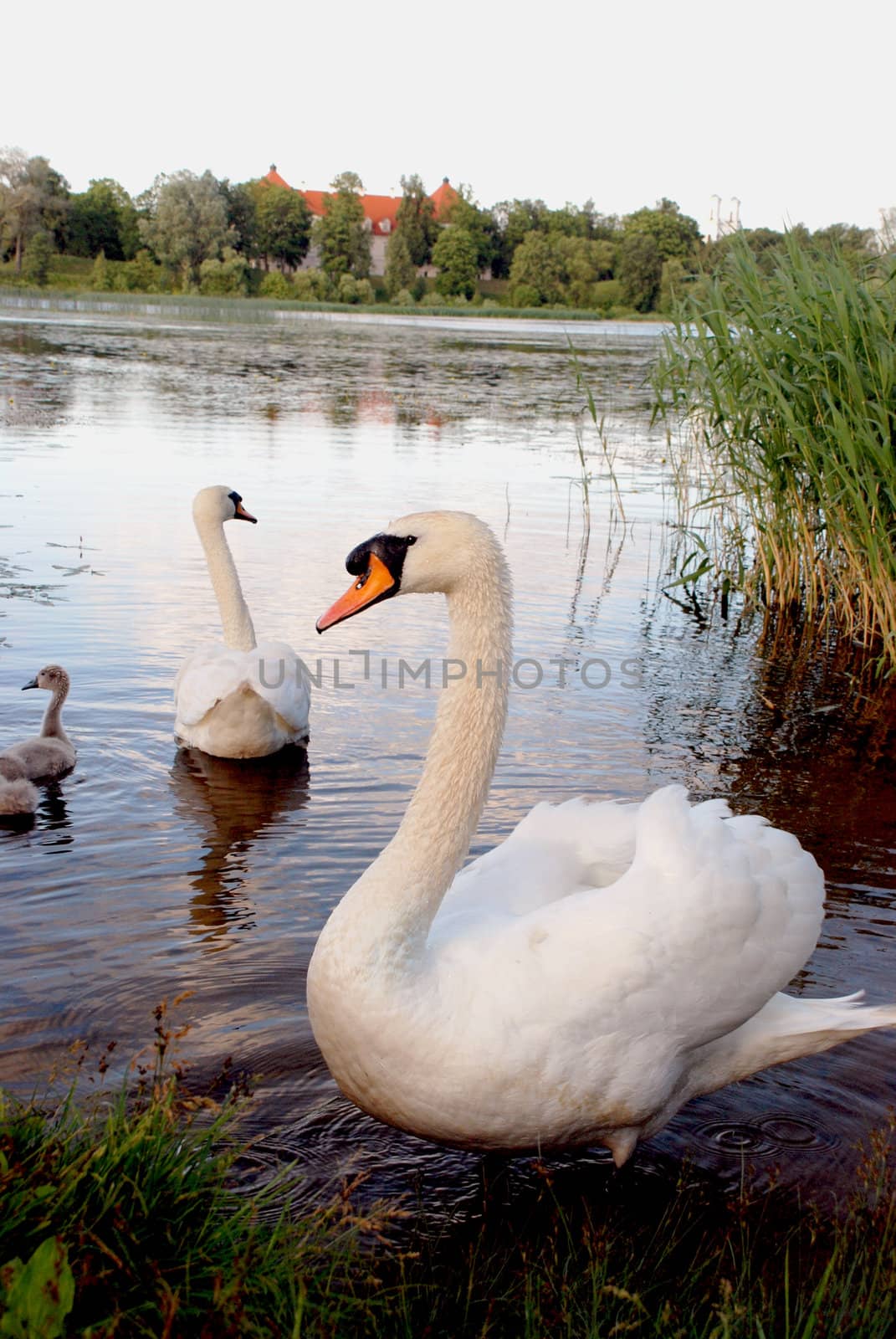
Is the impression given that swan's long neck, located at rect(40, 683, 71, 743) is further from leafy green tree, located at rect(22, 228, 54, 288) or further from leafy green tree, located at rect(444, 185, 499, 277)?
leafy green tree, located at rect(444, 185, 499, 277)

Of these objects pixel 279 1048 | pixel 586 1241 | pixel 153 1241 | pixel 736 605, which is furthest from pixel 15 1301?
pixel 736 605

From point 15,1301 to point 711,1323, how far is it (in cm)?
146

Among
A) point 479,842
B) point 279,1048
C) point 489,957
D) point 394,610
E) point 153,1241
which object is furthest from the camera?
point 394,610

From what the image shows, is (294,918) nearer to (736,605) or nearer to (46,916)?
(46,916)

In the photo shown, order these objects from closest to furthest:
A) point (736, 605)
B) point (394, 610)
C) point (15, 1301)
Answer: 1. point (15, 1301)
2. point (394, 610)
3. point (736, 605)

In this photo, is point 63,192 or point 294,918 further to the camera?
point 63,192

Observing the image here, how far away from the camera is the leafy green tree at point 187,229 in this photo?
83.9 metres

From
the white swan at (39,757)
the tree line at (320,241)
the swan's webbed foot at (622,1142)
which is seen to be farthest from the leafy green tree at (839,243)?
the tree line at (320,241)

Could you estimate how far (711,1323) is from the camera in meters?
2.74

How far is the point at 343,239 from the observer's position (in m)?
116

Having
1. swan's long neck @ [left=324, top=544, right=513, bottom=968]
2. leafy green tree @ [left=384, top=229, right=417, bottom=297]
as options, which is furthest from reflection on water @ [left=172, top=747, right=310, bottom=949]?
leafy green tree @ [left=384, top=229, right=417, bottom=297]

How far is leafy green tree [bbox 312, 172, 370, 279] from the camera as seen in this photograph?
114m

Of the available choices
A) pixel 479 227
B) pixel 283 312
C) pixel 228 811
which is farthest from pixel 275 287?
pixel 228 811

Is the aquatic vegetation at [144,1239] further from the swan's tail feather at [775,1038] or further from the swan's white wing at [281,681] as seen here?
the swan's white wing at [281,681]
